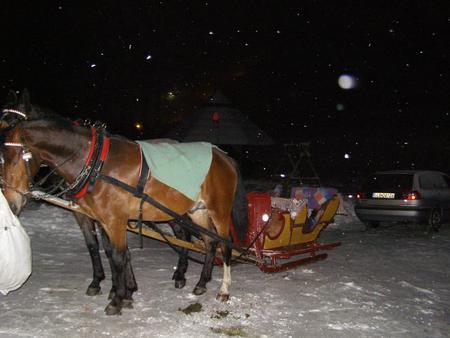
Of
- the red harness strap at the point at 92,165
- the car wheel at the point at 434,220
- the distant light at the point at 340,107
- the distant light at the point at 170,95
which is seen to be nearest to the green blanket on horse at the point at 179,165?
the red harness strap at the point at 92,165

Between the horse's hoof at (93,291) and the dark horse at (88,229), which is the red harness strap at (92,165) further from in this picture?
the horse's hoof at (93,291)

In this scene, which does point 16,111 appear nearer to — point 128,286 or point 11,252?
point 11,252

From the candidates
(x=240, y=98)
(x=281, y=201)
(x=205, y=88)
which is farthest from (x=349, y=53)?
(x=281, y=201)

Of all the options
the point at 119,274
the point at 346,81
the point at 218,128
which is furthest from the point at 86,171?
the point at 346,81

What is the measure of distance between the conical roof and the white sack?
31.7ft

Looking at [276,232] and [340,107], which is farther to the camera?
[340,107]

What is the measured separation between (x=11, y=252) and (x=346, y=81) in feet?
86.0

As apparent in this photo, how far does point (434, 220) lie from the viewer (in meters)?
10.5

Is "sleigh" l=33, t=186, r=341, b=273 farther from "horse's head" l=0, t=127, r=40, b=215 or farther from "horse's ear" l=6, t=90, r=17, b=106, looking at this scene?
"horse's ear" l=6, t=90, r=17, b=106

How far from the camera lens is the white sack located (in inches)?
152

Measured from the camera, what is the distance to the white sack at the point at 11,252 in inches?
152

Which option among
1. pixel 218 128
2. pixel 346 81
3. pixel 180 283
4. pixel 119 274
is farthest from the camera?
pixel 346 81

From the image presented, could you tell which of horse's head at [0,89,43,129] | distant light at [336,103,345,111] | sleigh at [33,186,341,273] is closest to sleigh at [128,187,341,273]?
sleigh at [33,186,341,273]

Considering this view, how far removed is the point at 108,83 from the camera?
14297mm
